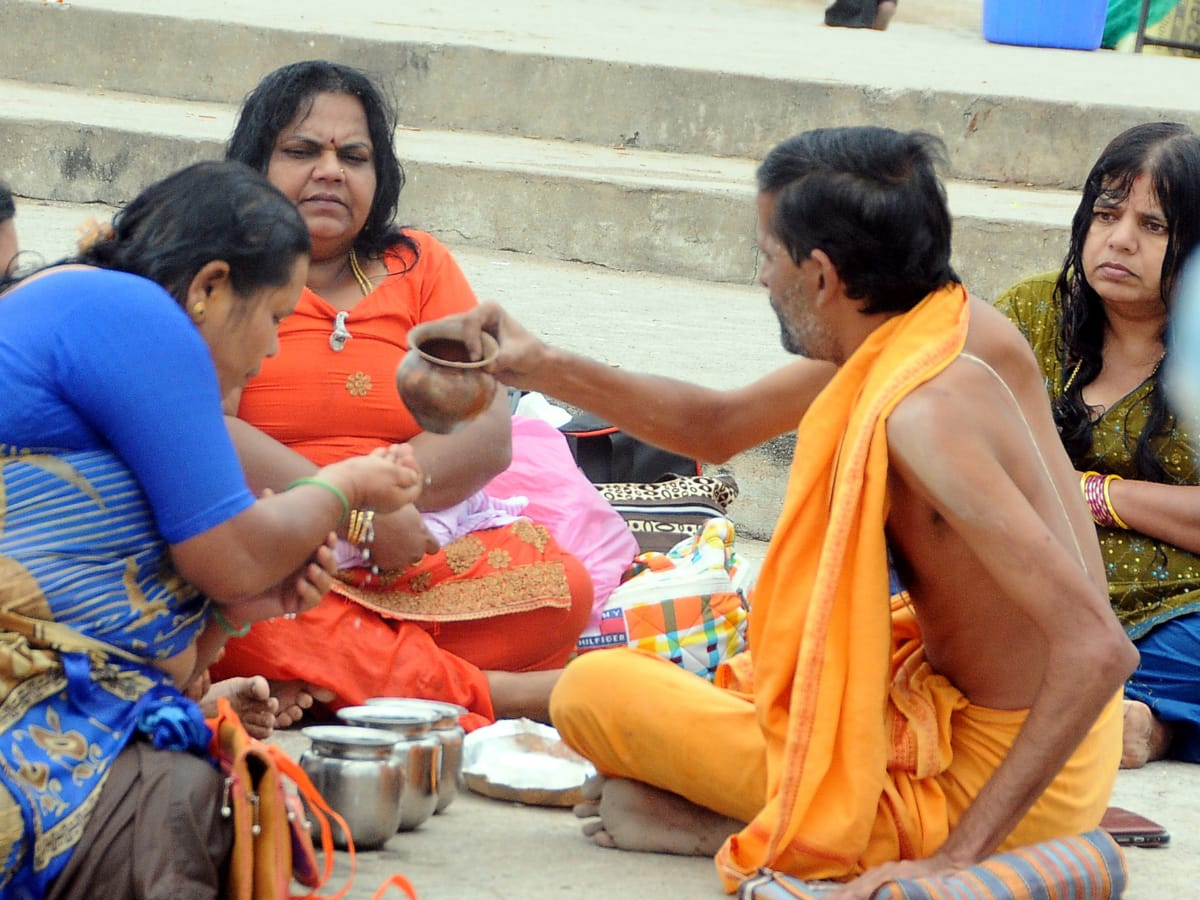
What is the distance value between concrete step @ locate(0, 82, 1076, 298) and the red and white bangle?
3.23 m


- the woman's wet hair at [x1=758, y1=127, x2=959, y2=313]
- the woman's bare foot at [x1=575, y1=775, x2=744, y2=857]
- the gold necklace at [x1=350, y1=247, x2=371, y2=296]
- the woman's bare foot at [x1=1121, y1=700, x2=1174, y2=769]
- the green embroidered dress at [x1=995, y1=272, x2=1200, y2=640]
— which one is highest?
the woman's wet hair at [x1=758, y1=127, x2=959, y2=313]

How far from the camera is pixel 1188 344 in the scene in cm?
393

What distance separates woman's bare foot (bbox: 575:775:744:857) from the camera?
9.94 ft

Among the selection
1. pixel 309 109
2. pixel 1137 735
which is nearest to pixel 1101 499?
pixel 1137 735

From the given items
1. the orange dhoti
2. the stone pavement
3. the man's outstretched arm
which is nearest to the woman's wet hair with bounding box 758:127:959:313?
the orange dhoti

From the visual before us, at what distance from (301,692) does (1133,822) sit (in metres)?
1.76

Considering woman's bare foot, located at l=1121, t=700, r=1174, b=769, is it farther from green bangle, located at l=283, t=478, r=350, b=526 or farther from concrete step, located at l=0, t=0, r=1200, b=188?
concrete step, located at l=0, t=0, r=1200, b=188

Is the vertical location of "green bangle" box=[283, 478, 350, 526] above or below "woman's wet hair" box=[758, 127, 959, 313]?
below

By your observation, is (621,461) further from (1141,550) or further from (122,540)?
(122,540)

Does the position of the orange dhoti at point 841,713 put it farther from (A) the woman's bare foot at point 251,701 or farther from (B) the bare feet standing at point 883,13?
(B) the bare feet standing at point 883,13

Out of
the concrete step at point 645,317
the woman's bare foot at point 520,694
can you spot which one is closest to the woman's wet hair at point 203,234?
the woman's bare foot at point 520,694

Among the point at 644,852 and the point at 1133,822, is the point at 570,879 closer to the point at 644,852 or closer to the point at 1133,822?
the point at 644,852

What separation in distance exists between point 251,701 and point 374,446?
0.94 m

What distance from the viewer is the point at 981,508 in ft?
8.09
